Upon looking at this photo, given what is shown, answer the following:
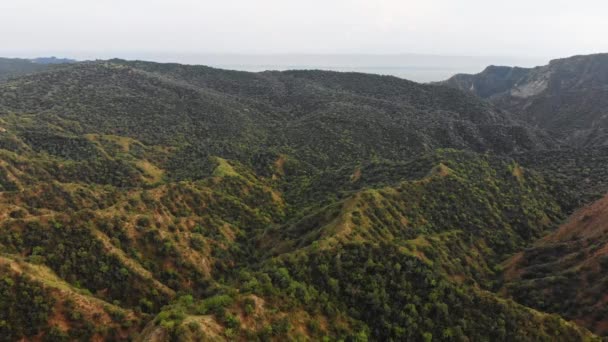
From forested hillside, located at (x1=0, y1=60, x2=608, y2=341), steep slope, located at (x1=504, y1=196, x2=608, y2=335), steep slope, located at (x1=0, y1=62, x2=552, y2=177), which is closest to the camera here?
forested hillside, located at (x1=0, y1=60, x2=608, y2=341)

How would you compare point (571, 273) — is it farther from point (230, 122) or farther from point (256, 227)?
point (230, 122)

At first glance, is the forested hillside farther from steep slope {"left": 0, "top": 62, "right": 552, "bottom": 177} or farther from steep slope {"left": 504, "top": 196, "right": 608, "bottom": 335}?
steep slope {"left": 504, "top": 196, "right": 608, "bottom": 335}

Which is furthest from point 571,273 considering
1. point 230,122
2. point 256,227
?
point 230,122

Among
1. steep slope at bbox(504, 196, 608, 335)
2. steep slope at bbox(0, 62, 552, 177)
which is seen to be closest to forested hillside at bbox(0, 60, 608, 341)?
steep slope at bbox(0, 62, 552, 177)

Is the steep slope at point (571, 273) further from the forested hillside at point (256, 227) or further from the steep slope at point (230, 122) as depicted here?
the steep slope at point (230, 122)

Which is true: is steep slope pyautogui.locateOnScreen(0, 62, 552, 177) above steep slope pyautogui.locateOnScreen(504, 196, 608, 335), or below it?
above

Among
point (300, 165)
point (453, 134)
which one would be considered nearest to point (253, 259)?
point (300, 165)

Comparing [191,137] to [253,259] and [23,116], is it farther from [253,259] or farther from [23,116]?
[253,259]
